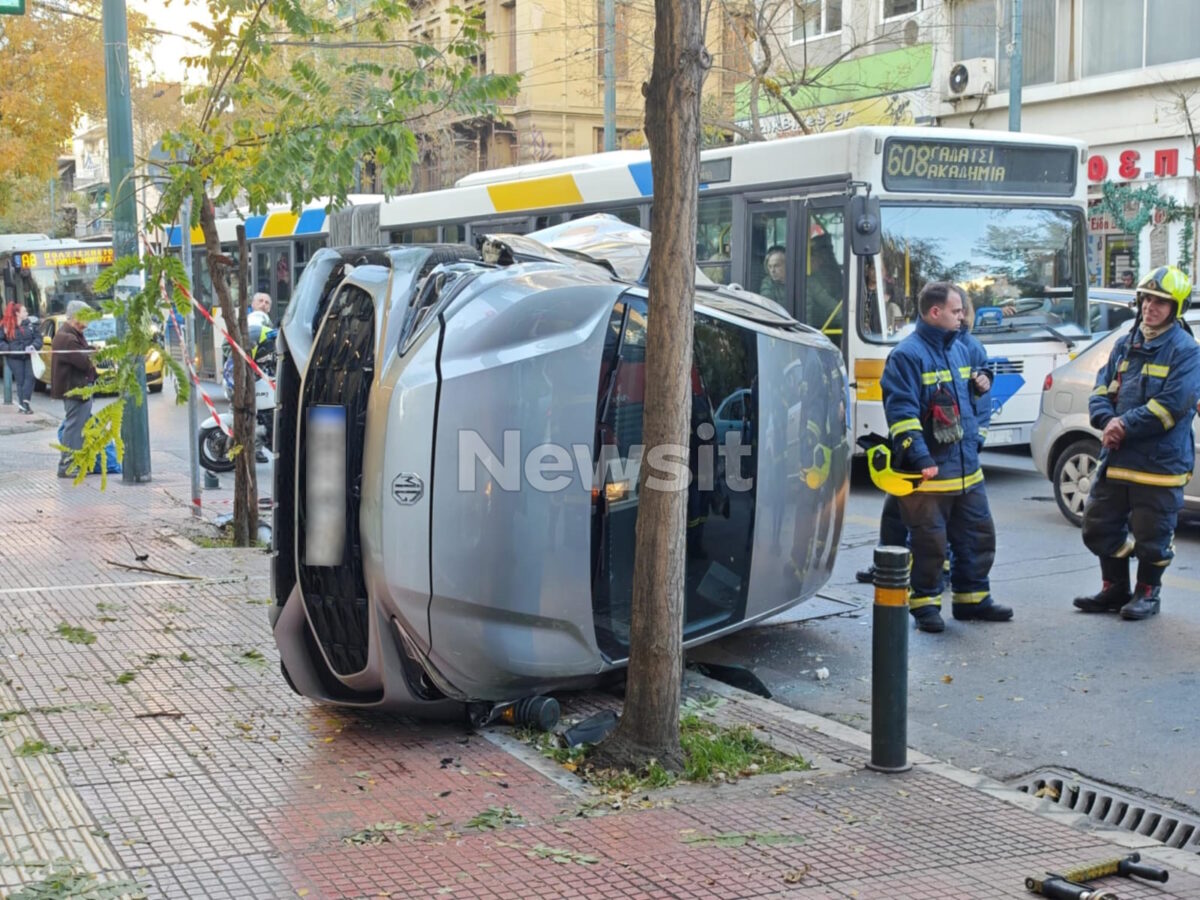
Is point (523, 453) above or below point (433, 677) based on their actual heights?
above

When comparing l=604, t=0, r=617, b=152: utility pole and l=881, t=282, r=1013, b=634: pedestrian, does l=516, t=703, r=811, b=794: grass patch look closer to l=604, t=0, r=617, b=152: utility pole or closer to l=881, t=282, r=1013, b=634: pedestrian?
l=881, t=282, r=1013, b=634: pedestrian

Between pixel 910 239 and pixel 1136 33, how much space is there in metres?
14.9

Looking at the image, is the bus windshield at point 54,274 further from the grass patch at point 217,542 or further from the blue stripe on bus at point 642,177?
the grass patch at point 217,542

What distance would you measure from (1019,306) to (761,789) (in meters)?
9.11

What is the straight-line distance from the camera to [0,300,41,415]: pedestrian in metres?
23.6

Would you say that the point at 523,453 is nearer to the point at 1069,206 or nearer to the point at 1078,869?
the point at 1078,869

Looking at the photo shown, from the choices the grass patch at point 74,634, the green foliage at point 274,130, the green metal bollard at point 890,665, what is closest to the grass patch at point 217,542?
the green foliage at point 274,130

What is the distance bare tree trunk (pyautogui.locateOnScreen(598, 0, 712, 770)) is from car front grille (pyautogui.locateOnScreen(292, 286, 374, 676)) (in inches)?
42.1

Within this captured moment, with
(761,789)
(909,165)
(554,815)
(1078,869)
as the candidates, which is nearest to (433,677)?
(554,815)

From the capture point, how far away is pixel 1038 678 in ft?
23.1

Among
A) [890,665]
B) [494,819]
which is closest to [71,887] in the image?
[494,819]

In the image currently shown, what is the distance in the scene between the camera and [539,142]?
4384cm

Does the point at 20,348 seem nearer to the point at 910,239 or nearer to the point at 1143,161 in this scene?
the point at 910,239

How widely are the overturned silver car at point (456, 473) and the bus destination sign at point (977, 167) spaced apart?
6955 millimetres
